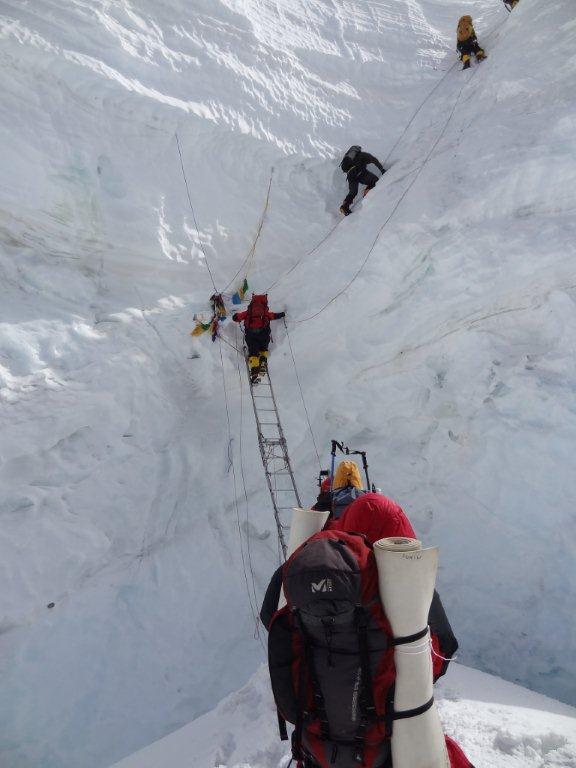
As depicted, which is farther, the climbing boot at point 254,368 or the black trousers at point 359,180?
the black trousers at point 359,180

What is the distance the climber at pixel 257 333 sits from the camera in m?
7.11

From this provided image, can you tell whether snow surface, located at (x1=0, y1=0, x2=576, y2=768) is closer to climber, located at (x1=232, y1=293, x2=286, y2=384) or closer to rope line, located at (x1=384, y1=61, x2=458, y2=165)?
climber, located at (x1=232, y1=293, x2=286, y2=384)

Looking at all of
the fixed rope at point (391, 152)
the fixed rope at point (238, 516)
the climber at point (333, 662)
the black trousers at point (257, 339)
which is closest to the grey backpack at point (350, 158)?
the fixed rope at point (391, 152)

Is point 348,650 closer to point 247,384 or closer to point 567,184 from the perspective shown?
point 247,384

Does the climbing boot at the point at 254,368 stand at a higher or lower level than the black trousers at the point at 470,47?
lower

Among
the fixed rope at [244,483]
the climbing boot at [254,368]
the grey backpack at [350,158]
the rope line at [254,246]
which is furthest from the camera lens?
the grey backpack at [350,158]

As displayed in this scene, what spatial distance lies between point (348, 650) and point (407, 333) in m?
5.16

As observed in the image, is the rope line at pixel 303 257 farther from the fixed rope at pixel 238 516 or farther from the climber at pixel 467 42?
the climber at pixel 467 42

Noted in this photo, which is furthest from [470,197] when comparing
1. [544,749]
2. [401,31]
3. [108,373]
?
[401,31]

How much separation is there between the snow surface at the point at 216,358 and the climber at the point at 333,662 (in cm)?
365

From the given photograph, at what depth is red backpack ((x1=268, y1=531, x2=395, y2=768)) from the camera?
222 centimetres

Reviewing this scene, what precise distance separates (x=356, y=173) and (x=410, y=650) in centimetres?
812

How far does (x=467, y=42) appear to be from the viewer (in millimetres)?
9469

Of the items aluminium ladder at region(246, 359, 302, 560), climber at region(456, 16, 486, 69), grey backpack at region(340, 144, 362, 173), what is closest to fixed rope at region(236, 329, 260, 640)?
aluminium ladder at region(246, 359, 302, 560)
